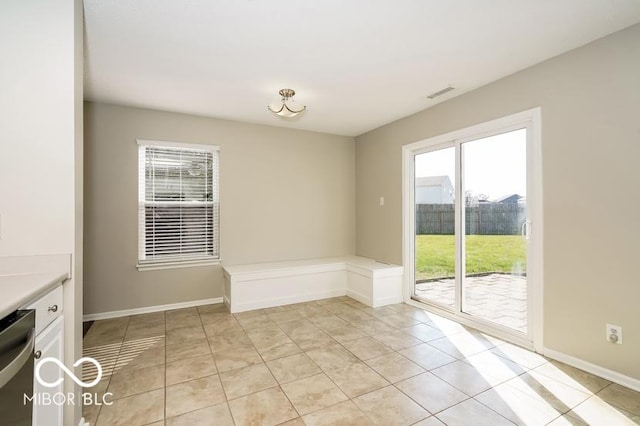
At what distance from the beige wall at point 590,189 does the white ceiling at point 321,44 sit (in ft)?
0.80

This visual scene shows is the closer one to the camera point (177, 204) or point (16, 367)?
point (16, 367)

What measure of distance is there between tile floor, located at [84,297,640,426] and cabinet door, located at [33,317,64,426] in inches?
20.8

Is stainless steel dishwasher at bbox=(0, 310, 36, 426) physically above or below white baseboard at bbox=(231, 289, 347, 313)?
above

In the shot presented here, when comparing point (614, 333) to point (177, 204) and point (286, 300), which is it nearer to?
point (286, 300)

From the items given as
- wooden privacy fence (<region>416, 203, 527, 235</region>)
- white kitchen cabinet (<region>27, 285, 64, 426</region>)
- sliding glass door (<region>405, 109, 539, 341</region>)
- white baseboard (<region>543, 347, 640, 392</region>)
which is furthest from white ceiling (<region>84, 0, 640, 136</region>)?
white baseboard (<region>543, 347, 640, 392</region>)

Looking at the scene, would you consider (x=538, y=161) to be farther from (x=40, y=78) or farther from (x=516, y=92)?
(x=40, y=78)

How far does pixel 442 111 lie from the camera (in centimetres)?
355

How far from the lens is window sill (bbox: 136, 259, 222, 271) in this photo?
372 cm

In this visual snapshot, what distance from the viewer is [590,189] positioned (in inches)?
91.1


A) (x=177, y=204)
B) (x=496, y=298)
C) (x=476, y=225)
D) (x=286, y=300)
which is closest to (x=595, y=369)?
(x=496, y=298)

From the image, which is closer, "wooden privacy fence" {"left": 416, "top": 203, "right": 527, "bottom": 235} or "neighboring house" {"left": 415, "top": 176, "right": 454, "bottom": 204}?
"wooden privacy fence" {"left": 416, "top": 203, "right": 527, "bottom": 235}

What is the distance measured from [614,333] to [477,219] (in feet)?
4.64

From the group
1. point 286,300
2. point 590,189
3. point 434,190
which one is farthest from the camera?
point 286,300

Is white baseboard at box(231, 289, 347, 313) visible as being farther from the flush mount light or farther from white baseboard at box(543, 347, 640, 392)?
white baseboard at box(543, 347, 640, 392)
